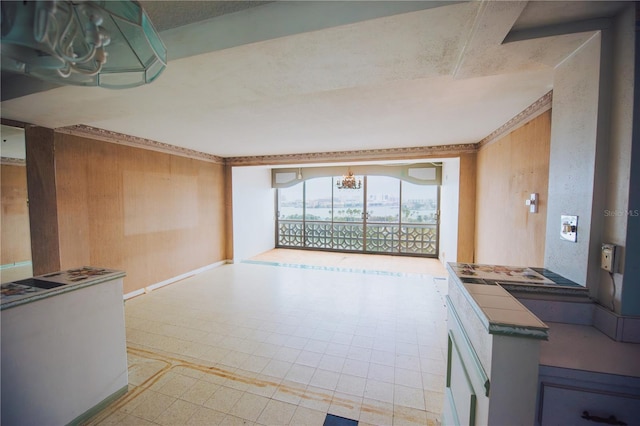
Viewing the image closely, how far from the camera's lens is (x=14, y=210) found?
248 centimetres

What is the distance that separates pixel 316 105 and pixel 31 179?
3.15 m

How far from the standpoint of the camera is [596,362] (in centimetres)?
95

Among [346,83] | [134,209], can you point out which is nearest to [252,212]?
[134,209]

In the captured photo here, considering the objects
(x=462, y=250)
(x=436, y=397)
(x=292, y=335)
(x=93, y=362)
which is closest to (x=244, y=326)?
(x=292, y=335)

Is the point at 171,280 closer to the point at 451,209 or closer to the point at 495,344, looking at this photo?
the point at 495,344

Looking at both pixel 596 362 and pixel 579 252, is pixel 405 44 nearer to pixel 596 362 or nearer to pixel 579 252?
pixel 579 252

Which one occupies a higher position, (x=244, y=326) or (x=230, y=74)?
(x=230, y=74)

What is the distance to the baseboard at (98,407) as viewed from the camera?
163 cm

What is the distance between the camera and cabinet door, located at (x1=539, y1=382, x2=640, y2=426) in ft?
2.88

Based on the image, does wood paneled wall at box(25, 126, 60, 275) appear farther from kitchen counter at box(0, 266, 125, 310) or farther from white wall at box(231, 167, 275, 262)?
white wall at box(231, 167, 275, 262)

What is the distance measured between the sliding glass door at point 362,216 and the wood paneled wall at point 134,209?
2.75 m

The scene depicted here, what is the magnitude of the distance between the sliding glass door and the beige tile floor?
2.58 m

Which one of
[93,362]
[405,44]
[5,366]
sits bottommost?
[93,362]

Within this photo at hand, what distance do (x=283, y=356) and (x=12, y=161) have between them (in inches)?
131
